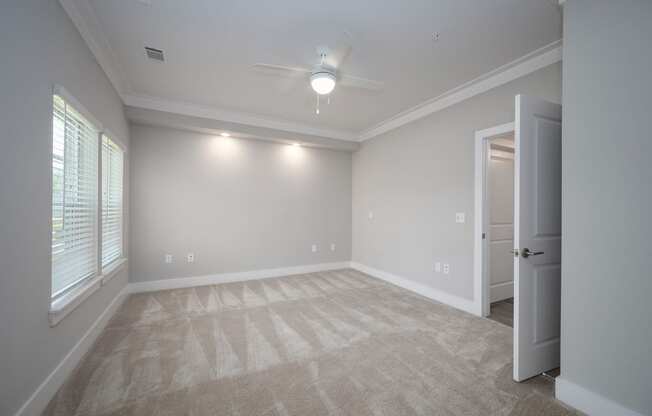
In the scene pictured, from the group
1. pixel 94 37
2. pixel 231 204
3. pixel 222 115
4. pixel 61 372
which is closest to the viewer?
pixel 61 372

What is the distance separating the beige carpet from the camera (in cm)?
165

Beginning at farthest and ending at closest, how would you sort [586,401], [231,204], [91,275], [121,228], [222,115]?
[231,204], [222,115], [121,228], [91,275], [586,401]

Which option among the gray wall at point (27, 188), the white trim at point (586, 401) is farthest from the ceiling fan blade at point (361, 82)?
the white trim at point (586, 401)

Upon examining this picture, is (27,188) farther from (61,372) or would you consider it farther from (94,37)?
(94,37)

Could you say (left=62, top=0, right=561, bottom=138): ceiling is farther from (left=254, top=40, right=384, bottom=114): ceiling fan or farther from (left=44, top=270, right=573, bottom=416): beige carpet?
(left=44, top=270, right=573, bottom=416): beige carpet

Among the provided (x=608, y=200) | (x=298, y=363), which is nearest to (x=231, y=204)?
(x=298, y=363)

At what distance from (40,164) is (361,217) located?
4.53 m

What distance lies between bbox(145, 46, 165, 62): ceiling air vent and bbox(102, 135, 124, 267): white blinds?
0.97m

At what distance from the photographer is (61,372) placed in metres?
1.83

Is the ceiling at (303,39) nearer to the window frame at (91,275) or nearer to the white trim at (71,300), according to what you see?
the window frame at (91,275)

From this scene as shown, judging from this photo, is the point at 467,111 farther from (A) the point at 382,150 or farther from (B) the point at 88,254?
(B) the point at 88,254

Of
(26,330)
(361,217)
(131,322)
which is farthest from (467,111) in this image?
(131,322)

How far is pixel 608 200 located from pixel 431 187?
87.1 inches

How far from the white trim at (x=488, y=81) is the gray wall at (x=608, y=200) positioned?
887 millimetres
